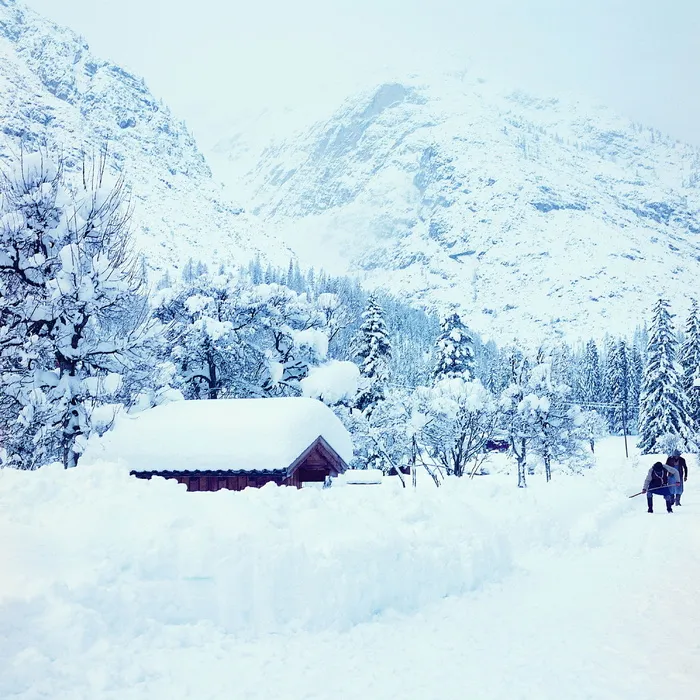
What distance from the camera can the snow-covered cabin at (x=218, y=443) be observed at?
14.8 m

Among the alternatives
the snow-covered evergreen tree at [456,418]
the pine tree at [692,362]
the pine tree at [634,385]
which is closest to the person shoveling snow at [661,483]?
the snow-covered evergreen tree at [456,418]

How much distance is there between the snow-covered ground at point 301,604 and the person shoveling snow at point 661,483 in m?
8.86

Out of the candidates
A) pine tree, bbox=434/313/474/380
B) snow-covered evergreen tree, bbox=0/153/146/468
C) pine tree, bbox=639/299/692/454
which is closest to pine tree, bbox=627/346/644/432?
pine tree, bbox=639/299/692/454

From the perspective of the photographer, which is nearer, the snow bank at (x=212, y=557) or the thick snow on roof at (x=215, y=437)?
the snow bank at (x=212, y=557)

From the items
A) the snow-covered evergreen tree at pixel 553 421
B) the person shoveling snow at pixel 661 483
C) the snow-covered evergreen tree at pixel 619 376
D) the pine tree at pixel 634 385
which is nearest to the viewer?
the person shoveling snow at pixel 661 483

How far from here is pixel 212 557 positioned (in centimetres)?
643

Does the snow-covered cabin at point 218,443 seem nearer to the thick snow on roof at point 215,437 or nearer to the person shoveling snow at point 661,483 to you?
the thick snow on roof at point 215,437

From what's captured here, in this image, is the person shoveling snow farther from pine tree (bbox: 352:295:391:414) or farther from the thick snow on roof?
pine tree (bbox: 352:295:391:414)

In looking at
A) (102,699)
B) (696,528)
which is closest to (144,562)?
(102,699)

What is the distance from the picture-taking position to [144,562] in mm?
6164

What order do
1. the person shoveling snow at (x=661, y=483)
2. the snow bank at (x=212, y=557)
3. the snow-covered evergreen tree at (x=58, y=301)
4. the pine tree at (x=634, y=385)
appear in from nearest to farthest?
1. the snow bank at (x=212, y=557)
2. the snow-covered evergreen tree at (x=58, y=301)
3. the person shoveling snow at (x=661, y=483)
4. the pine tree at (x=634, y=385)

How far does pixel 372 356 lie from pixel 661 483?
23.1m

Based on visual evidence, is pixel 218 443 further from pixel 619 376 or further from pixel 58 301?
pixel 619 376

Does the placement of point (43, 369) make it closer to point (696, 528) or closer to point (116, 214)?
point (116, 214)
